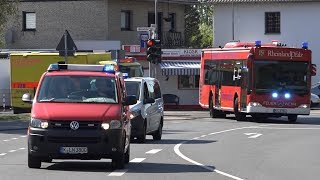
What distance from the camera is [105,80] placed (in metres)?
17.6

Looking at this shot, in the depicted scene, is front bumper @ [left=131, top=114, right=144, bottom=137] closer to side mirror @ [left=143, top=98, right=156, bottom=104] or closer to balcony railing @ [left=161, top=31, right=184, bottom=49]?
side mirror @ [left=143, top=98, right=156, bottom=104]

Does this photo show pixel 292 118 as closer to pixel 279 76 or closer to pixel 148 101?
pixel 279 76

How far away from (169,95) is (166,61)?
2930 mm

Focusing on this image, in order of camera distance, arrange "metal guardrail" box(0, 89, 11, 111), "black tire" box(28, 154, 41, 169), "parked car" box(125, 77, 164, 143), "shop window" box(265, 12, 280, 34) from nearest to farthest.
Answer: "black tire" box(28, 154, 41, 169)
"parked car" box(125, 77, 164, 143)
"metal guardrail" box(0, 89, 11, 111)
"shop window" box(265, 12, 280, 34)

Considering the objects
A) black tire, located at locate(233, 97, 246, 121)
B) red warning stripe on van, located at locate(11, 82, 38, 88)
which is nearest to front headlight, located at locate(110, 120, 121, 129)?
black tire, located at locate(233, 97, 246, 121)

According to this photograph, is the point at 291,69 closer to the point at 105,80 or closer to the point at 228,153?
the point at 228,153

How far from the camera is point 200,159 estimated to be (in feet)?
65.3

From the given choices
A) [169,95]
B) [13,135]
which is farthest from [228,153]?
[169,95]

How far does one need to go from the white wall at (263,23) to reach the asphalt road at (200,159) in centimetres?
3277

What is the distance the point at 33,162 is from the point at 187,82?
44767 millimetres

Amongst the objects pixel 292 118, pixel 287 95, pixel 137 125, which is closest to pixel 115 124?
pixel 137 125

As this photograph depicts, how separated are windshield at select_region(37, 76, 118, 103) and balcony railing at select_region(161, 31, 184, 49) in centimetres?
4837

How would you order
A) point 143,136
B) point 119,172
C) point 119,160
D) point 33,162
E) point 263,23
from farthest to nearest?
point 263,23 < point 143,136 < point 33,162 < point 119,160 < point 119,172

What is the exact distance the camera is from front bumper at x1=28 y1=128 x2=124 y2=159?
53.3ft
